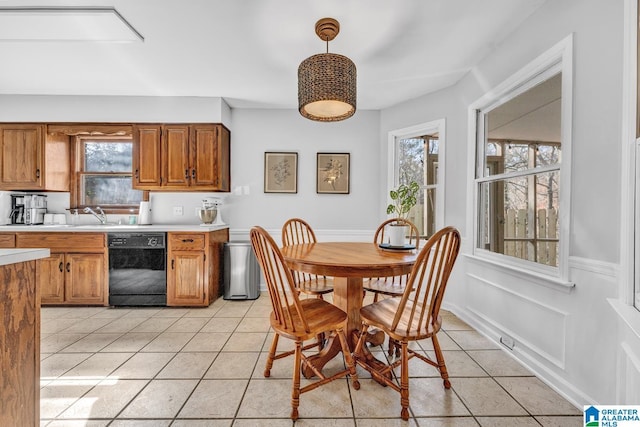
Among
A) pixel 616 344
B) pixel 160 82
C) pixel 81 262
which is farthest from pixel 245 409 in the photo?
pixel 160 82

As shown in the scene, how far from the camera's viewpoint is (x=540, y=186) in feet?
6.91

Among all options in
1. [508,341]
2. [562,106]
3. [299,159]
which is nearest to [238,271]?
[299,159]

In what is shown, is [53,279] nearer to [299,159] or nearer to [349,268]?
[299,159]

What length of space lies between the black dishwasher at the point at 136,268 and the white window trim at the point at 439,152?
9.21 feet

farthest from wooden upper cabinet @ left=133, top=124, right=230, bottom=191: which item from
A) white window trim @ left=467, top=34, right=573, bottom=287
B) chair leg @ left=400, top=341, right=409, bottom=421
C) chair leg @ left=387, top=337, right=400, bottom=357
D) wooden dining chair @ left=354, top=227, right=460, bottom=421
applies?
white window trim @ left=467, top=34, right=573, bottom=287

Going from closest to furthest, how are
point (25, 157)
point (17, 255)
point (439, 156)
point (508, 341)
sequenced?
1. point (17, 255)
2. point (508, 341)
3. point (439, 156)
4. point (25, 157)

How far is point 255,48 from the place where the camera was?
2.51m

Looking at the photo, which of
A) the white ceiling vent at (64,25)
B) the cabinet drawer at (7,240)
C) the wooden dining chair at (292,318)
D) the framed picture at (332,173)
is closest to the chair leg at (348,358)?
the wooden dining chair at (292,318)

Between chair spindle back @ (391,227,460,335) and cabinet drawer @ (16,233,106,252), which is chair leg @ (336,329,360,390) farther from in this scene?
cabinet drawer @ (16,233,106,252)

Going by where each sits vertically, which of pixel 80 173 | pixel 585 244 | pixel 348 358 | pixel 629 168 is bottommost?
pixel 348 358

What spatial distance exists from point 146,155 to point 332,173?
2.30 meters

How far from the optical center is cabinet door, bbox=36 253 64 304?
3.20 metres

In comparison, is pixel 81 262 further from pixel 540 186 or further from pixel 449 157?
pixel 540 186

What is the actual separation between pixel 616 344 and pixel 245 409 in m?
1.94
